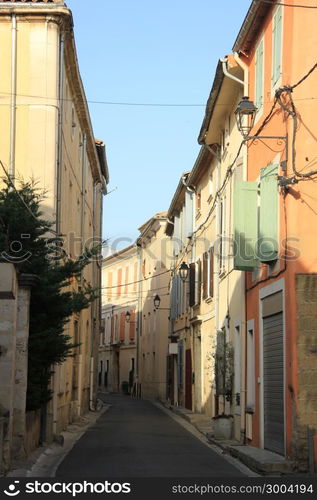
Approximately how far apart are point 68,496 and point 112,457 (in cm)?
555

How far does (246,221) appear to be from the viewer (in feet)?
56.2

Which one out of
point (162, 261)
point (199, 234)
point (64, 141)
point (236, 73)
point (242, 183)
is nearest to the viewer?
point (242, 183)

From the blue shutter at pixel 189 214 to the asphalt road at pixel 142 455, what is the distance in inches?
359

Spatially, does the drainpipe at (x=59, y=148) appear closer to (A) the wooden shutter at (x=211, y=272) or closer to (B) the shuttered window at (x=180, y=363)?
(A) the wooden shutter at (x=211, y=272)

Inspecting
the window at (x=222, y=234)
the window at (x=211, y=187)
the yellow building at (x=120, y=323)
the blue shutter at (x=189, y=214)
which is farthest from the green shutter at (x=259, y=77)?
the yellow building at (x=120, y=323)

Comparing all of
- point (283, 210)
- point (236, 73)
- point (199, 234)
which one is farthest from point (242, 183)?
point (199, 234)

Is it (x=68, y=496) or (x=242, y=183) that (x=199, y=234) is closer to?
(x=242, y=183)

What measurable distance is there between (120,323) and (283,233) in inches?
1952

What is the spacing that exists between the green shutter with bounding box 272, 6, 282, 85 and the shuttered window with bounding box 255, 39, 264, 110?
1223 mm

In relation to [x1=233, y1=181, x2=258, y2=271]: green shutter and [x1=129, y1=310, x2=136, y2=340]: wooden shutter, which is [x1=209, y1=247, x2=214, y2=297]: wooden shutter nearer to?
[x1=233, y1=181, x2=258, y2=271]: green shutter

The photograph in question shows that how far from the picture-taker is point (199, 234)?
101 feet

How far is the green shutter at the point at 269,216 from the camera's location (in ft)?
51.2

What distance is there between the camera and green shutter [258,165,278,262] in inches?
615

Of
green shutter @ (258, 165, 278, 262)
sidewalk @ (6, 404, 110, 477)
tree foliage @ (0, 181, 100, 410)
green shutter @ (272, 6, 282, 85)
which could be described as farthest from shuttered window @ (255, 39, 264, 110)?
sidewalk @ (6, 404, 110, 477)
